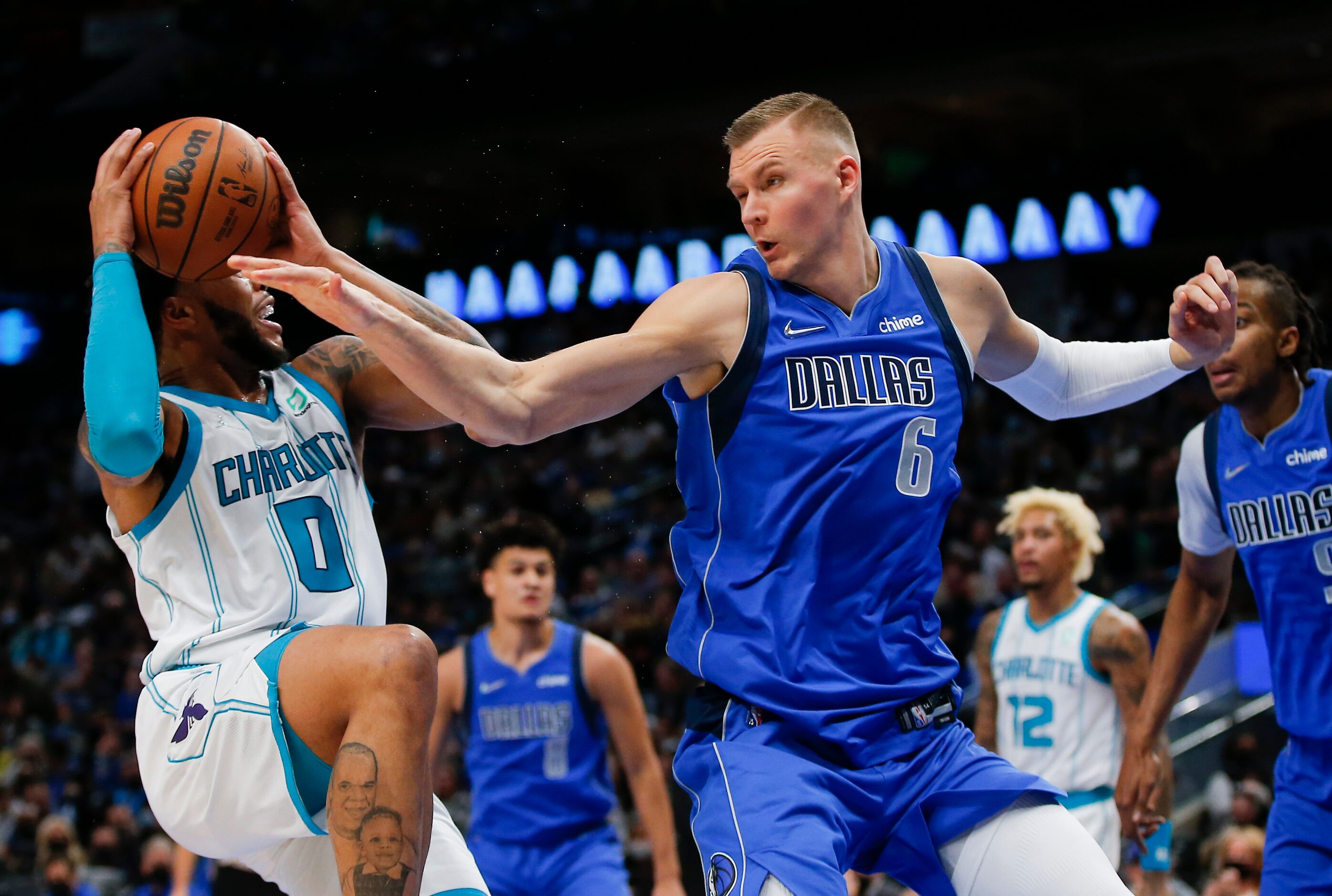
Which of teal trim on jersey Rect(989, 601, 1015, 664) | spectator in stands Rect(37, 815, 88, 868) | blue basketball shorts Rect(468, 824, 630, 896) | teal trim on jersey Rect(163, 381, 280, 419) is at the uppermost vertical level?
teal trim on jersey Rect(163, 381, 280, 419)

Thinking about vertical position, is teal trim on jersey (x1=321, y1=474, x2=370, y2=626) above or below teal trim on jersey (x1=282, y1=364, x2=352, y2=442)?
below

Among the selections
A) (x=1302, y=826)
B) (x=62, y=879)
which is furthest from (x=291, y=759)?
(x=62, y=879)

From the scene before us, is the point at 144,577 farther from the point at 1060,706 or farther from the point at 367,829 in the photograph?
the point at 1060,706

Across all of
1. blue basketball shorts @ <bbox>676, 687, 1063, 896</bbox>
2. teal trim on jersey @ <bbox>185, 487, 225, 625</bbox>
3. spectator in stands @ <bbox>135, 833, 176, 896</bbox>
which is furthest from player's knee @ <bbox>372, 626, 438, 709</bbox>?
spectator in stands @ <bbox>135, 833, 176, 896</bbox>

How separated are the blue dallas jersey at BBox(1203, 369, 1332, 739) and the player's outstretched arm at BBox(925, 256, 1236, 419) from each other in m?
1.09

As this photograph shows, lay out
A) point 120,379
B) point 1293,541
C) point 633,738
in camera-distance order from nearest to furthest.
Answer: point 120,379 → point 1293,541 → point 633,738

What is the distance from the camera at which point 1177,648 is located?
16.0ft

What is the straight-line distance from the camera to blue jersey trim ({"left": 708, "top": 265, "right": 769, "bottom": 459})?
3070 mm

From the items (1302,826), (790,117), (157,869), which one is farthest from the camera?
(157,869)

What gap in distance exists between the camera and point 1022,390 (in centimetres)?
370

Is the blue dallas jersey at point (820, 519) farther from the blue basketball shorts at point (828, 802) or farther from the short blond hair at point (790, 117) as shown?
the short blond hair at point (790, 117)

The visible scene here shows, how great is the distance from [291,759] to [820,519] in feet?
4.18

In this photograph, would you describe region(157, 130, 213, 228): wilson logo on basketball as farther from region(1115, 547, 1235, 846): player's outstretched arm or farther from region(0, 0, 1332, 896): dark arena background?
region(0, 0, 1332, 896): dark arena background

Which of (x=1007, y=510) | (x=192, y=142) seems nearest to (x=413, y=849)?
(x=192, y=142)
